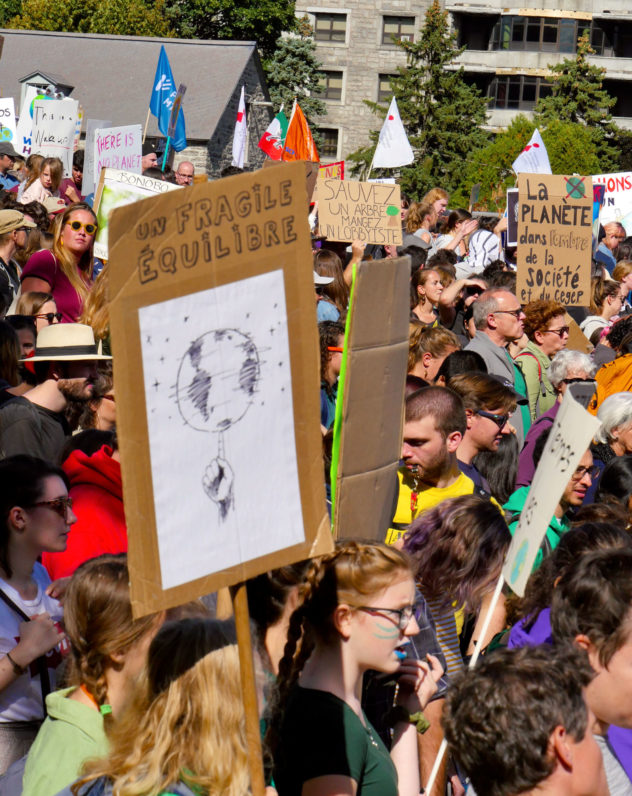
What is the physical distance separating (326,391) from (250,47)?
41642 millimetres

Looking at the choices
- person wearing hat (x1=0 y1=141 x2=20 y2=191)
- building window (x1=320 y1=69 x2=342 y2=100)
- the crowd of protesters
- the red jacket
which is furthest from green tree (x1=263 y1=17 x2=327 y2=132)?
the red jacket

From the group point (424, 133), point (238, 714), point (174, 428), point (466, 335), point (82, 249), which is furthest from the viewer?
point (424, 133)

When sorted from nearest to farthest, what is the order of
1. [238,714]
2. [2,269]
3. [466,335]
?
1. [238,714]
2. [2,269]
3. [466,335]

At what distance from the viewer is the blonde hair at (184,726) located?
7.36 ft

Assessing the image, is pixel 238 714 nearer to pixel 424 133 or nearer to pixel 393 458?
pixel 393 458

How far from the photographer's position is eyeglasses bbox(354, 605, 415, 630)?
272 cm

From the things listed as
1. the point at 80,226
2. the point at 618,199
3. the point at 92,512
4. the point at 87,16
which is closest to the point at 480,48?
the point at 87,16

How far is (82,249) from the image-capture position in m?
6.87

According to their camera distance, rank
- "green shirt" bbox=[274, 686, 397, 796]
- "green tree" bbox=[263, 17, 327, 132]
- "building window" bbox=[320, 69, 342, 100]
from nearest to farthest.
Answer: "green shirt" bbox=[274, 686, 397, 796] < "green tree" bbox=[263, 17, 327, 132] < "building window" bbox=[320, 69, 342, 100]

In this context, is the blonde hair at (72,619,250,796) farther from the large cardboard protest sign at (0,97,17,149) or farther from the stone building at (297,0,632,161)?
the stone building at (297,0,632,161)

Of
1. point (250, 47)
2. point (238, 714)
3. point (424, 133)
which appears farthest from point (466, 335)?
point (424, 133)

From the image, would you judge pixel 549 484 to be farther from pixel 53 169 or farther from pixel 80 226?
pixel 53 169

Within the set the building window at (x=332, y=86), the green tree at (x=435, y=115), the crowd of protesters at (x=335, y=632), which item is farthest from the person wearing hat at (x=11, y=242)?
the building window at (x=332, y=86)

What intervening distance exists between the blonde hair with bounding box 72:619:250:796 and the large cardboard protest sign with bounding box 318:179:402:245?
23.6 ft
